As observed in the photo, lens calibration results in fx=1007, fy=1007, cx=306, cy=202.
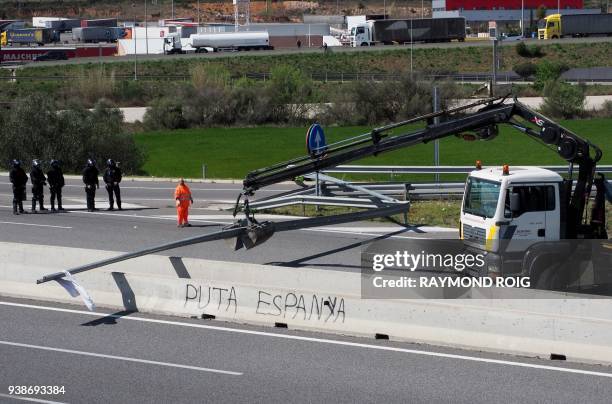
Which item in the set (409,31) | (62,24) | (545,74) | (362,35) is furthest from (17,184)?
(62,24)

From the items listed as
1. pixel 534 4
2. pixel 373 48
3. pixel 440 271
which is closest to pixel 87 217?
pixel 440 271

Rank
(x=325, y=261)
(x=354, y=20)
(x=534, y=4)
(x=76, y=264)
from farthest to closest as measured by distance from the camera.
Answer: (x=534, y=4) → (x=354, y=20) → (x=325, y=261) → (x=76, y=264)

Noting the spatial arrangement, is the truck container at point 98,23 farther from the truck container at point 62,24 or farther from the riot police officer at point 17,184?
the riot police officer at point 17,184

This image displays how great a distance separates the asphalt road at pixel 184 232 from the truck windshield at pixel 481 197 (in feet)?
10.2

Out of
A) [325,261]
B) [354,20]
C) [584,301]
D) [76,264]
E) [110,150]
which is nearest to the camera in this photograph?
[584,301]

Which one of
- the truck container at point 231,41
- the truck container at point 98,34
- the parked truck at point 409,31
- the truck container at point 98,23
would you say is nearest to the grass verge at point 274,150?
the truck container at point 231,41

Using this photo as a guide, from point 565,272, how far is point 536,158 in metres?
29.1

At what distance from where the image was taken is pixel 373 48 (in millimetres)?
104250

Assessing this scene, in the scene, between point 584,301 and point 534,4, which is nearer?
point 584,301

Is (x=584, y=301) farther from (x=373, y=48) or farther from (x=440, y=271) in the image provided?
(x=373, y=48)

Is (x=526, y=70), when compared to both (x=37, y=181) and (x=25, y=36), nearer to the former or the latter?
(x=37, y=181)

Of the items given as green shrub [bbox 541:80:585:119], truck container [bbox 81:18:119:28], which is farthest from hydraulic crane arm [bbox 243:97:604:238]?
truck container [bbox 81:18:119:28]

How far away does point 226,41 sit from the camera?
110m

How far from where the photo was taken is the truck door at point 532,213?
15297 mm
